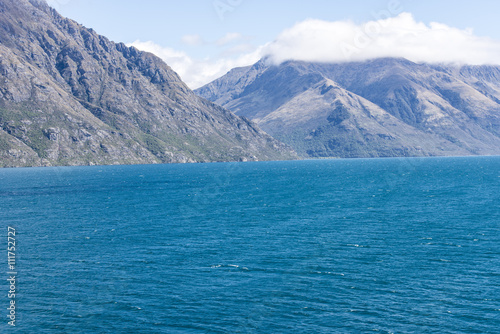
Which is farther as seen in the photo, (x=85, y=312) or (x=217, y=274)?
(x=217, y=274)

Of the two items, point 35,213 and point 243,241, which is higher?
point 35,213

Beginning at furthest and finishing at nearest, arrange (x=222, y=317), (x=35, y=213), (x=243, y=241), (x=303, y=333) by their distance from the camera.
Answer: (x=35, y=213), (x=243, y=241), (x=222, y=317), (x=303, y=333)

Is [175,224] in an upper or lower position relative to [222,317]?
upper

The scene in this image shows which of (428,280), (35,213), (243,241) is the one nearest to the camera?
(428,280)

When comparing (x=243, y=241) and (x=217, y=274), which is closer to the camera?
(x=217, y=274)

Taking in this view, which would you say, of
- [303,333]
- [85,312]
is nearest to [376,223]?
[303,333]

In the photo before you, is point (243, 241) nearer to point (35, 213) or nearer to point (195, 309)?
point (195, 309)

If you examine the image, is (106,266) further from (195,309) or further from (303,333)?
(303,333)

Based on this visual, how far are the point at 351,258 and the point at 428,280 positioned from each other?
16.7 metres

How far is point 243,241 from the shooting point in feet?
333

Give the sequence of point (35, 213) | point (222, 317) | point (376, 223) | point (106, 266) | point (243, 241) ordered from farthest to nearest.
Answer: point (35, 213) < point (376, 223) < point (243, 241) < point (106, 266) < point (222, 317)

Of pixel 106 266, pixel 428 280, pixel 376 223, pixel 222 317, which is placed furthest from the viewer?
pixel 376 223

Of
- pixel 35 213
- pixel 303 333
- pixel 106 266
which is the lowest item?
pixel 303 333

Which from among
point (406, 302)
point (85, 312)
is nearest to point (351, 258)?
point (406, 302)
